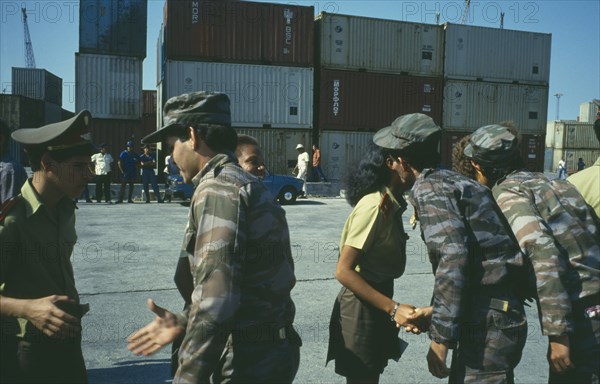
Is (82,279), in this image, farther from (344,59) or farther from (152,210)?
(344,59)

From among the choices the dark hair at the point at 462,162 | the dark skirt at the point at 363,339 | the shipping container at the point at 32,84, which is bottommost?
the dark skirt at the point at 363,339

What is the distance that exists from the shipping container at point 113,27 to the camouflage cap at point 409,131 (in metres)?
21.6

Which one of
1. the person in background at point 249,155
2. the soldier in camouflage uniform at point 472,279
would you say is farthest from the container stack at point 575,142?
the soldier in camouflage uniform at point 472,279

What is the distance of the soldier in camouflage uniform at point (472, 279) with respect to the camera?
212 centimetres

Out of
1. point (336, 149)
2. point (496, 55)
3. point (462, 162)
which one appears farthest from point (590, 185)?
point (496, 55)

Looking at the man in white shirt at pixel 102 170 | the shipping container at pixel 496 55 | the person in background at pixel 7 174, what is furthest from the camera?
the shipping container at pixel 496 55

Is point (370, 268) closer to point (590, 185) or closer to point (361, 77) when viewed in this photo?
point (590, 185)

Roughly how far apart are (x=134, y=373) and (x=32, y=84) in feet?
140

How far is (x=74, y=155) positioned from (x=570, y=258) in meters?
2.46

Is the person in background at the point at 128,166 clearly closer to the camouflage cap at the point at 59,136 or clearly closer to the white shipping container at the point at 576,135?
the camouflage cap at the point at 59,136

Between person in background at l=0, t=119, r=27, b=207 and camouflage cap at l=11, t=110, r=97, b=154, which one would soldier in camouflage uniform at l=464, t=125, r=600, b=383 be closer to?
camouflage cap at l=11, t=110, r=97, b=154

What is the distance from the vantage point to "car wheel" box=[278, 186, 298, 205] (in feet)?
56.4

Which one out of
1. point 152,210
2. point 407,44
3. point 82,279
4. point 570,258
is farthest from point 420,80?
point 570,258

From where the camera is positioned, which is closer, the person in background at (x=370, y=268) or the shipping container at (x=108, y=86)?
the person in background at (x=370, y=268)
